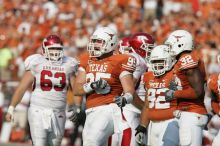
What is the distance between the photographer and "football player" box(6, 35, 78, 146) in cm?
924

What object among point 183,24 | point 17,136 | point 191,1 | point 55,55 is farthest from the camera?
point 191,1

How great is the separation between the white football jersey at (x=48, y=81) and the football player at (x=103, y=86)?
106cm

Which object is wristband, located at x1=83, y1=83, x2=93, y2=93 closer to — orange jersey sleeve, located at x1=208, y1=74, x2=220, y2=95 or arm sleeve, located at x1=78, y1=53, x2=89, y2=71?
arm sleeve, located at x1=78, y1=53, x2=89, y2=71

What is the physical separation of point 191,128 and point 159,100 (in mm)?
499

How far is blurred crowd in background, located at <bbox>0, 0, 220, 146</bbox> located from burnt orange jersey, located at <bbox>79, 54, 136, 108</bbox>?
6.96 meters

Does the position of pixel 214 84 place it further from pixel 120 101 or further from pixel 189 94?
pixel 120 101

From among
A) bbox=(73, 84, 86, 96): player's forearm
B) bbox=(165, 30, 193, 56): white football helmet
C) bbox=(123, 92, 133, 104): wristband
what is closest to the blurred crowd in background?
bbox=(165, 30, 193, 56): white football helmet

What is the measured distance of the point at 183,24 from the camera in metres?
17.1

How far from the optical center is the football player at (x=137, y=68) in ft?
28.8

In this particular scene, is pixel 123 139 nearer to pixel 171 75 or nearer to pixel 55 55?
pixel 171 75

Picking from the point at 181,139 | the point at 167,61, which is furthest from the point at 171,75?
the point at 181,139

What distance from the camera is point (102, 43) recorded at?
324 inches

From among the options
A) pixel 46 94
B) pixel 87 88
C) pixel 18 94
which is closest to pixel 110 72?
pixel 87 88

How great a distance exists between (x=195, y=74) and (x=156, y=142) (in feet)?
3.03
